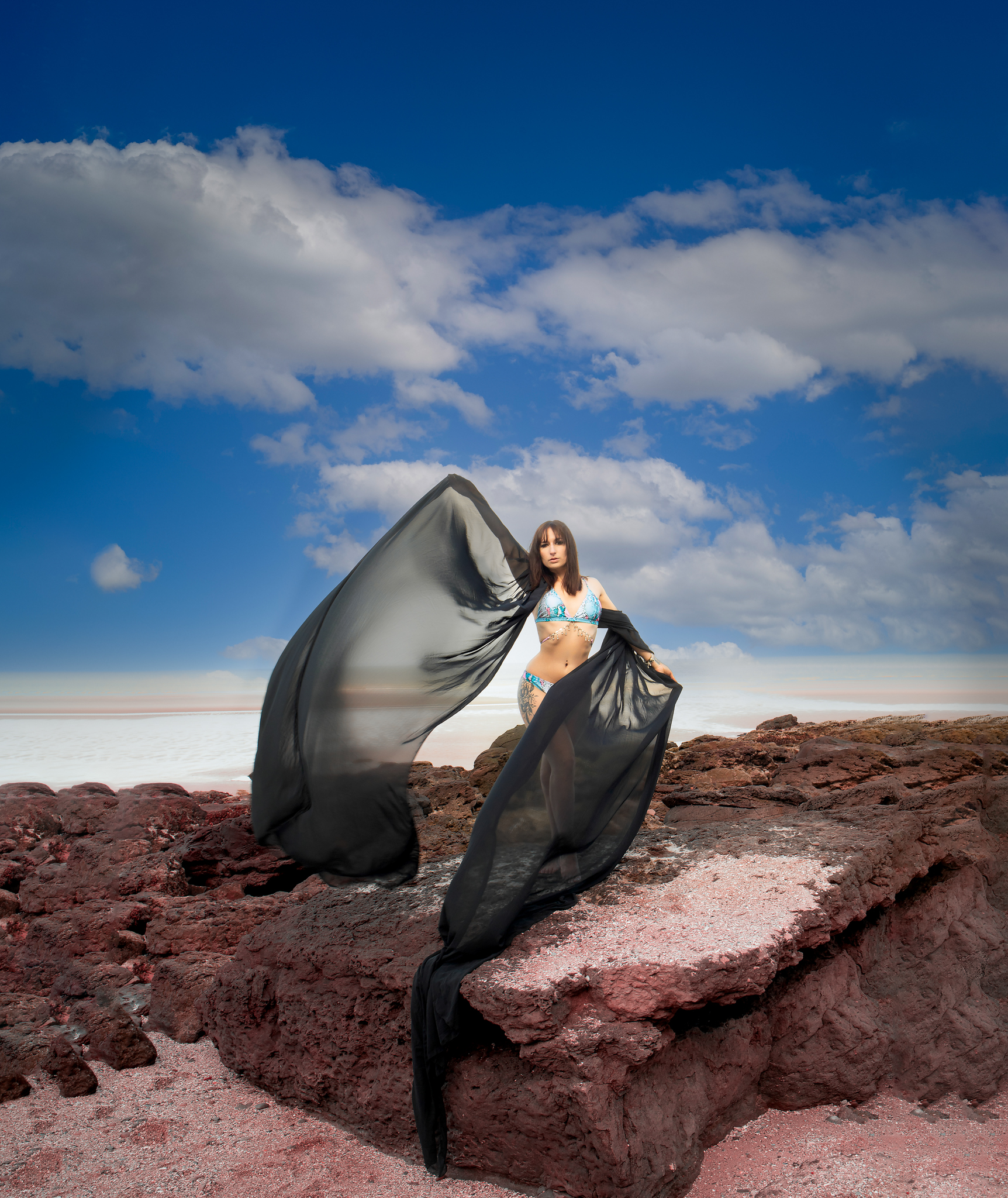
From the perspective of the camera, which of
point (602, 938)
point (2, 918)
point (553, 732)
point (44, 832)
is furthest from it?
point (44, 832)

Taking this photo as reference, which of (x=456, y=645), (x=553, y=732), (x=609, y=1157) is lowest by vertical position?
(x=609, y=1157)

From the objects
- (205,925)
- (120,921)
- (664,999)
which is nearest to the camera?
(664,999)

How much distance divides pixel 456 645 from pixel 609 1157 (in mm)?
2524

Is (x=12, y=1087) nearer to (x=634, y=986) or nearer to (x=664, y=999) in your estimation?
(x=634, y=986)

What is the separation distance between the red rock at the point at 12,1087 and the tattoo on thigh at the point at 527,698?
328cm

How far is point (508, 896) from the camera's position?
3.59 meters

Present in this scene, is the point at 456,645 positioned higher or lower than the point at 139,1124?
higher

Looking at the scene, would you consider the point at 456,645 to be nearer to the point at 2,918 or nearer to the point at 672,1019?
the point at 672,1019

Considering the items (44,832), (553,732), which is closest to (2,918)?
(44,832)

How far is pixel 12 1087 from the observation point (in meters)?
4.01

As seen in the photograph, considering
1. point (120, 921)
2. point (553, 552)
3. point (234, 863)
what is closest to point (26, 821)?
point (234, 863)

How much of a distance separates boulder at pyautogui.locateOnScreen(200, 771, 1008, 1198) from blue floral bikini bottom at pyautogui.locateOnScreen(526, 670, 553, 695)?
112 cm

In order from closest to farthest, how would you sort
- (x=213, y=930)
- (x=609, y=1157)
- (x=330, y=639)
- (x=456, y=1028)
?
(x=609, y=1157), (x=456, y=1028), (x=330, y=639), (x=213, y=930)

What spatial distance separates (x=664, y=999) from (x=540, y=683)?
2034 mm
